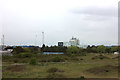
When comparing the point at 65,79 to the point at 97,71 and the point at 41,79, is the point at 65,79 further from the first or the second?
the point at 97,71

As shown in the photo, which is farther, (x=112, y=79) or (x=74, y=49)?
(x=74, y=49)

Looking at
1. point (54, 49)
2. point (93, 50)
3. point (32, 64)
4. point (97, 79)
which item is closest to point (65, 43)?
point (93, 50)

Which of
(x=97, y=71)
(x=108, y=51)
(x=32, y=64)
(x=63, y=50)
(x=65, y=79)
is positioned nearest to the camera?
(x=65, y=79)

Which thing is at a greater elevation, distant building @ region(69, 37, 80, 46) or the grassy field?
distant building @ region(69, 37, 80, 46)

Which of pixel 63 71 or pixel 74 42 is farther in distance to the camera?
pixel 74 42

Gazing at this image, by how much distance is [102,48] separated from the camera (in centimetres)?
7450

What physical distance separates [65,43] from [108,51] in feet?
193

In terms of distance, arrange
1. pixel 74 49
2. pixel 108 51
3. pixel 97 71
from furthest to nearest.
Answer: pixel 108 51, pixel 74 49, pixel 97 71

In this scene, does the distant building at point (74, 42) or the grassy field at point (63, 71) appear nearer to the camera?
the grassy field at point (63, 71)

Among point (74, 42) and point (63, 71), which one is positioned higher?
point (74, 42)

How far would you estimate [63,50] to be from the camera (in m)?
73.9

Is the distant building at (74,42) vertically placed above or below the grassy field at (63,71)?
above

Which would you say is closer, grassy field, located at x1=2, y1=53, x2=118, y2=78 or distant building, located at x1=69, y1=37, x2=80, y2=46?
grassy field, located at x1=2, y1=53, x2=118, y2=78

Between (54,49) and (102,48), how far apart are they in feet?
75.9
